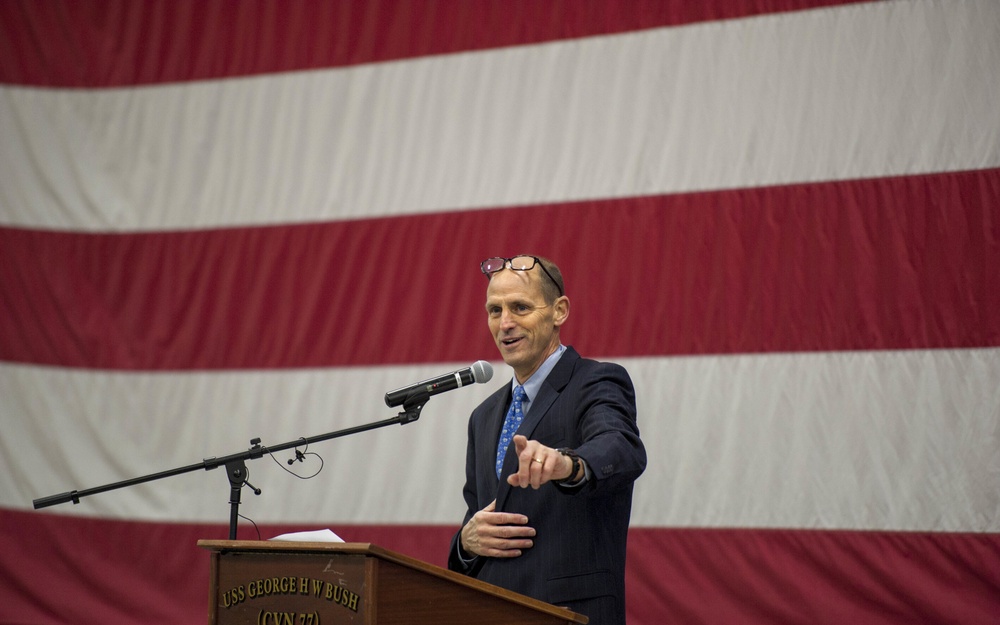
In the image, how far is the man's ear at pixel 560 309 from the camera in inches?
86.2

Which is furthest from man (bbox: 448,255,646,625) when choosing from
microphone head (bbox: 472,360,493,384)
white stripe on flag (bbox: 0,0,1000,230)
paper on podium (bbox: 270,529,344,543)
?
white stripe on flag (bbox: 0,0,1000,230)

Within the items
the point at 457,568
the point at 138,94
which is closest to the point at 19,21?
the point at 138,94

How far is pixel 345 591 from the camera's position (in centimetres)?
147

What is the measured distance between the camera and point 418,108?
3504mm

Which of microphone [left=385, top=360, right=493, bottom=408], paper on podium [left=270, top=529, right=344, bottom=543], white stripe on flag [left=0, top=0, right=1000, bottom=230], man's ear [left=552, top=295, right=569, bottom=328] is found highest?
white stripe on flag [left=0, top=0, right=1000, bottom=230]

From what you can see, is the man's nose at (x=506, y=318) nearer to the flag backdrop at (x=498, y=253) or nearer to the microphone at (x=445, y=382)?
the microphone at (x=445, y=382)

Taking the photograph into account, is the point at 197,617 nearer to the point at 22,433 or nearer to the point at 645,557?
the point at 22,433

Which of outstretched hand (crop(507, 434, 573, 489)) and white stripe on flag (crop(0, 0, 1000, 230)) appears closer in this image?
outstretched hand (crop(507, 434, 573, 489))

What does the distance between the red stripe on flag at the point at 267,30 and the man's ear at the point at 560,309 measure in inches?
56.3

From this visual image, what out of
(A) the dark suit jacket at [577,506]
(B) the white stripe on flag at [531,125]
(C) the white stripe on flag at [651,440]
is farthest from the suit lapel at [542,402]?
(B) the white stripe on flag at [531,125]

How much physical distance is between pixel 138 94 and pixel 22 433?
1.44 meters

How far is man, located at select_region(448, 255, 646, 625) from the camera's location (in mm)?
1801

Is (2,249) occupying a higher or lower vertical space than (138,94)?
lower

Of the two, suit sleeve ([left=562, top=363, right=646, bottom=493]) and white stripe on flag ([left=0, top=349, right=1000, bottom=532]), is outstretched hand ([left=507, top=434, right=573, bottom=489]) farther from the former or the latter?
white stripe on flag ([left=0, top=349, right=1000, bottom=532])
